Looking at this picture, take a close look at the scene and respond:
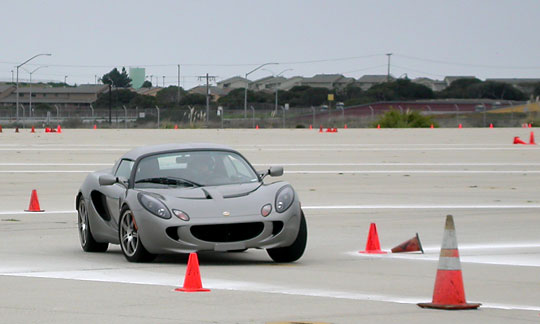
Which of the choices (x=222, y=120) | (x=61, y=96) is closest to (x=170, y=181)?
(x=222, y=120)

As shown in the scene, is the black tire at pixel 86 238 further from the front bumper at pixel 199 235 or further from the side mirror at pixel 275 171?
the side mirror at pixel 275 171

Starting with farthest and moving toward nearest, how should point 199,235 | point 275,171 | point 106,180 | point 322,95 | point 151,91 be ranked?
point 151,91 → point 322,95 → point 275,171 → point 106,180 → point 199,235

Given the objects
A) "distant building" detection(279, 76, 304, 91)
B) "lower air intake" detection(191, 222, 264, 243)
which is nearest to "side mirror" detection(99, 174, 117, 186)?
"lower air intake" detection(191, 222, 264, 243)

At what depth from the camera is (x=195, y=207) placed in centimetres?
1015

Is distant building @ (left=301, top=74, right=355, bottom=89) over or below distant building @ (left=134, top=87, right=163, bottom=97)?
over

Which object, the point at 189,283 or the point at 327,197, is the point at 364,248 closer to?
the point at 189,283

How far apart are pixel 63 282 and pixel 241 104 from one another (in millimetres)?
117028

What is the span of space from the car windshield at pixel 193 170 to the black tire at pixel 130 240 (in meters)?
0.50

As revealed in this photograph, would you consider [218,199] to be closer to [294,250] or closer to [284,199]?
[284,199]

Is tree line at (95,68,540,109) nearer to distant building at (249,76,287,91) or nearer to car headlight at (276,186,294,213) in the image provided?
distant building at (249,76,287,91)

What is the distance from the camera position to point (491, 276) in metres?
9.38

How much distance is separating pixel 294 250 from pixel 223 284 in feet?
5.63

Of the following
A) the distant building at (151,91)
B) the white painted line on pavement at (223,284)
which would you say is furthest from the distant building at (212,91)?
the white painted line on pavement at (223,284)

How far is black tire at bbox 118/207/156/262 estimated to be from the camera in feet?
33.7
